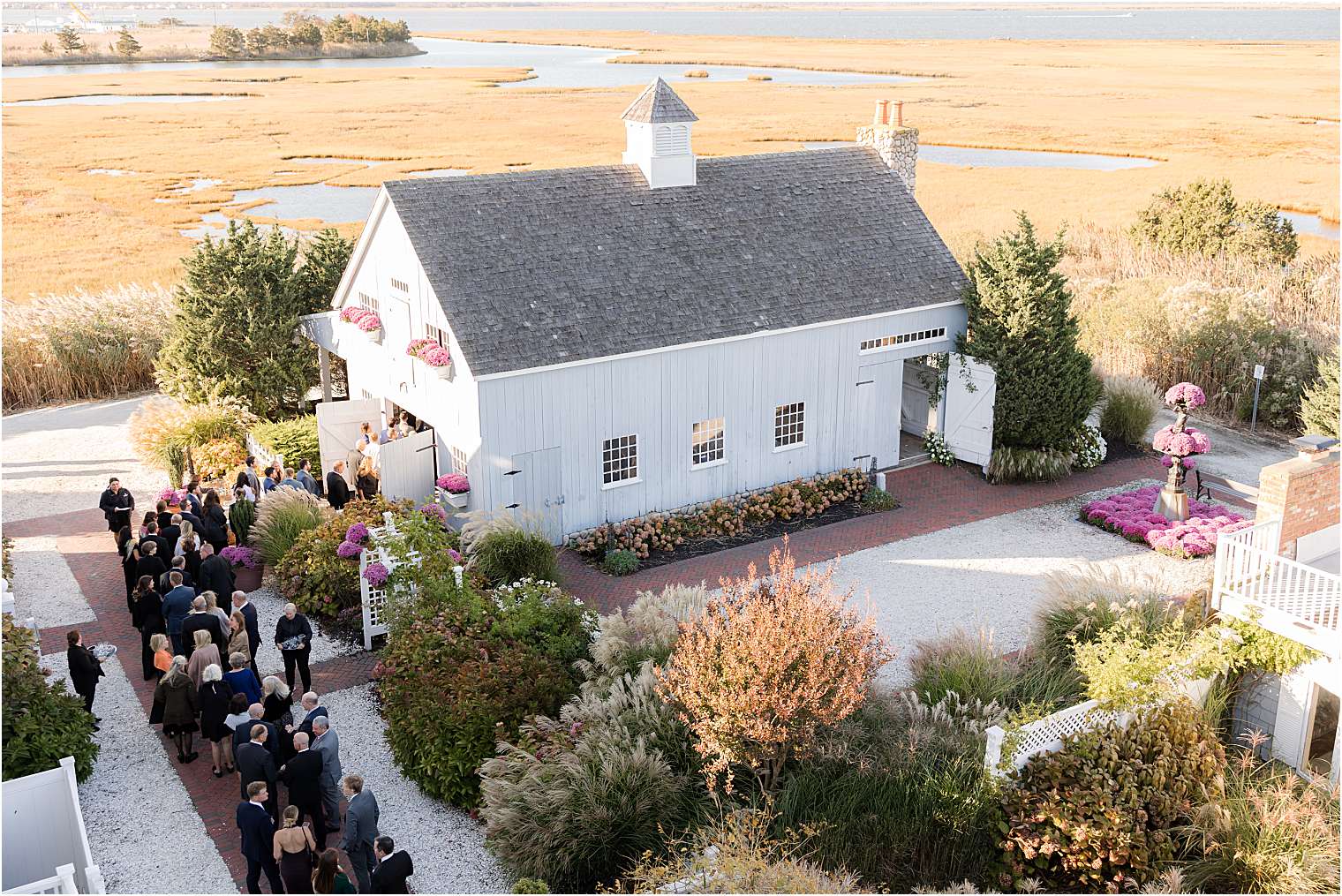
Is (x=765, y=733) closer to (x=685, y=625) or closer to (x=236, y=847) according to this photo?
(x=685, y=625)

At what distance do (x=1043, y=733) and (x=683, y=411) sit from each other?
365 inches

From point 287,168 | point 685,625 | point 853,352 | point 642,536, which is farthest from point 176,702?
point 287,168

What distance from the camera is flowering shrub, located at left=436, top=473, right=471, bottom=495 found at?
18.2m

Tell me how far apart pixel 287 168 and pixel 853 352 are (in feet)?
156

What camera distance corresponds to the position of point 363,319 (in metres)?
20.5

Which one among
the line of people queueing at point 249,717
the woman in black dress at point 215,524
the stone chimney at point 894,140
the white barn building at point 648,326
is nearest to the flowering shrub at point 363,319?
the white barn building at point 648,326

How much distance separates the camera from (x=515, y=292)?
61.3 feet

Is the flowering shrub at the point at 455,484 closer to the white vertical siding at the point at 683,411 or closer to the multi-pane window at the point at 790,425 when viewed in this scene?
the white vertical siding at the point at 683,411

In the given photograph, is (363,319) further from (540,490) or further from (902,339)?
(902,339)

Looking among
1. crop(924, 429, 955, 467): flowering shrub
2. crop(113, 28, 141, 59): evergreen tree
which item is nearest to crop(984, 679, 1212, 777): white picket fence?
crop(924, 429, 955, 467): flowering shrub

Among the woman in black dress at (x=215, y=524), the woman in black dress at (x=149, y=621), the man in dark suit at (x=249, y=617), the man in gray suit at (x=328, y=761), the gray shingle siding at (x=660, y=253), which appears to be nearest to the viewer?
the man in gray suit at (x=328, y=761)

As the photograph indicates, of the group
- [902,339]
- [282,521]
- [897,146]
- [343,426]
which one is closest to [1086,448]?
[902,339]

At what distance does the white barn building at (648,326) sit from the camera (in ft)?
60.2

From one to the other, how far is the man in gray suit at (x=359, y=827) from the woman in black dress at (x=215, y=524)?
298 inches
